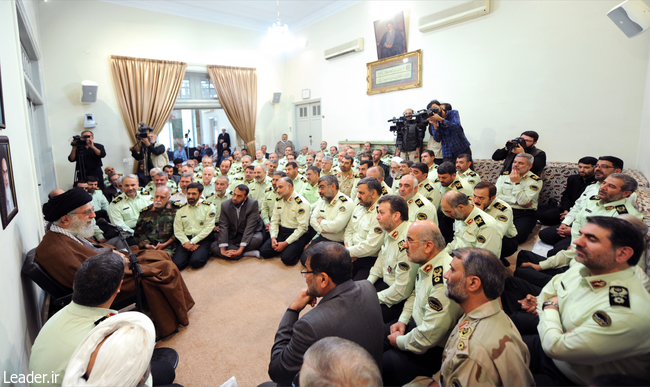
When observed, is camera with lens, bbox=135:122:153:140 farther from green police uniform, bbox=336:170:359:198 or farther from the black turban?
the black turban

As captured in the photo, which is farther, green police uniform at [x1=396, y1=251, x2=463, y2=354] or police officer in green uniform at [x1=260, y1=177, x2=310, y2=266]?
police officer in green uniform at [x1=260, y1=177, x2=310, y2=266]

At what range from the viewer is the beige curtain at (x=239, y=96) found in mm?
8859

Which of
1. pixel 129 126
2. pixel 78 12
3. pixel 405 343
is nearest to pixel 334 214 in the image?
pixel 405 343

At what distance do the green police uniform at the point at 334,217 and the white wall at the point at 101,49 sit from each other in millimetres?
6248

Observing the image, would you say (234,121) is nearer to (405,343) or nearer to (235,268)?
(235,268)

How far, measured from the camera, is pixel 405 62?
6652 mm

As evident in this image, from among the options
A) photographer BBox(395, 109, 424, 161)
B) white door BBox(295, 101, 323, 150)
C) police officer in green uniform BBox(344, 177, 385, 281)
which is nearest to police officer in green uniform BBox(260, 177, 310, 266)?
police officer in green uniform BBox(344, 177, 385, 281)

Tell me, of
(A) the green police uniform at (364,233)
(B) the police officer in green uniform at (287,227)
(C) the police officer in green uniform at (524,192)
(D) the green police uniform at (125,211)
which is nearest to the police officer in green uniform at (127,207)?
(D) the green police uniform at (125,211)

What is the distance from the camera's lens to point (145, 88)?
763cm

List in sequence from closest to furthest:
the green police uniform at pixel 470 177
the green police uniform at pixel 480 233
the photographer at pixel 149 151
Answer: the green police uniform at pixel 480 233 < the green police uniform at pixel 470 177 < the photographer at pixel 149 151

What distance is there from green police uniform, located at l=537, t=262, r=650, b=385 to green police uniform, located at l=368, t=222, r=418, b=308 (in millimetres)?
803

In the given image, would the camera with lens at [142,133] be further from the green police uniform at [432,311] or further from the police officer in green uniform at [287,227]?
the green police uniform at [432,311]

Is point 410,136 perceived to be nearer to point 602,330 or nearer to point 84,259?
point 602,330

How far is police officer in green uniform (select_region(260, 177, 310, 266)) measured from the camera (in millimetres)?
3896
